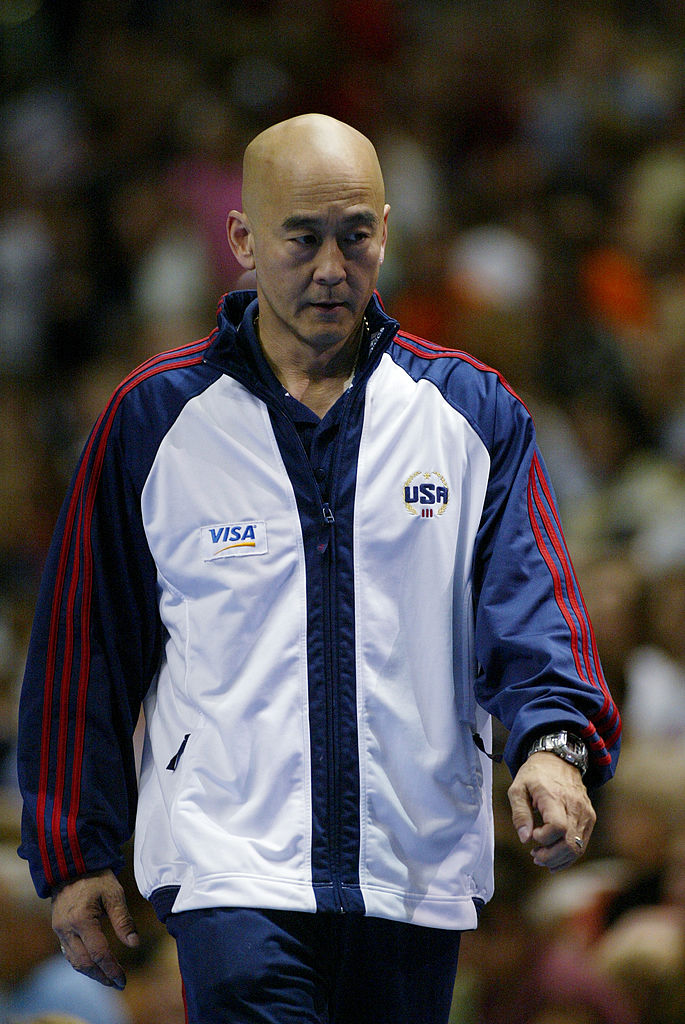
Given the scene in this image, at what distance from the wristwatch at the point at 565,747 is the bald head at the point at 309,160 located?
857mm

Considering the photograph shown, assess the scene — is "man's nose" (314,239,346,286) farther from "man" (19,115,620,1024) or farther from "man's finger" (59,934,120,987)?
"man's finger" (59,934,120,987)

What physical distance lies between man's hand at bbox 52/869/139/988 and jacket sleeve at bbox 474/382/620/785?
2.07 feet

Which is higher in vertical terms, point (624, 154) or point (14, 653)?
point (624, 154)

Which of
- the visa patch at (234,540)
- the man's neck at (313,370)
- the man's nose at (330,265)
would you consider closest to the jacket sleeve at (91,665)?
the visa patch at (234,540)

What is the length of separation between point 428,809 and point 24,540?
10.6 ft

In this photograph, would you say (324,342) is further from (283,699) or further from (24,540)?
(24,540)

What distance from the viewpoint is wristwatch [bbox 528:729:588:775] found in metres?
2.21

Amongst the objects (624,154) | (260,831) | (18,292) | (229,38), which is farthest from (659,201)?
(260,831)

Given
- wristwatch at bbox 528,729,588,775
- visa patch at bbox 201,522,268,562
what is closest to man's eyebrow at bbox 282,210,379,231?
visa patch at bbox 201,522,268,562

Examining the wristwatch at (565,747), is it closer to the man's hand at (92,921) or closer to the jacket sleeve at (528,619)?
the jacket sleeve at (528,619)

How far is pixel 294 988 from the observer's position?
2.26 meters

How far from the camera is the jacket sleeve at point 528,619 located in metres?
2.27

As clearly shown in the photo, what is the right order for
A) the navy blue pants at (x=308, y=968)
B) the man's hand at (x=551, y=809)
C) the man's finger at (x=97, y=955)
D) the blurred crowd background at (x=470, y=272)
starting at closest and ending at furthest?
the man's hand at (x=551, y=809) → the navy blue pants at (x=308, y=968) → the man's finger at (x=97, y=955) → the blurred crowd background at (x=470, y=272)

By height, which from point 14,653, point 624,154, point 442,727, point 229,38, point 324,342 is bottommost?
point 14,653
